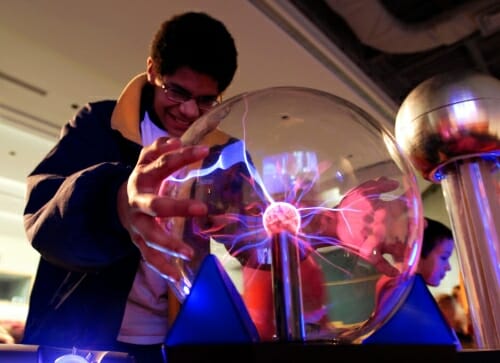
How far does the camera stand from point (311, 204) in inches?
17.4

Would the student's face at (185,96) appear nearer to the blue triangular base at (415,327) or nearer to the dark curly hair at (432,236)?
the blue triangular base at (415,327)

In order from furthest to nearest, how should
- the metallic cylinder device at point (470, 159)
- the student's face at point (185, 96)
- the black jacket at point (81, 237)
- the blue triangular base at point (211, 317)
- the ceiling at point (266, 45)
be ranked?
the ceiling at point (266, 45), the student's face at point (185, 96), the metallic cylinder device at point (470, 159), the black jacket at point (81, 237), the blue triangular base at point (211, 317)

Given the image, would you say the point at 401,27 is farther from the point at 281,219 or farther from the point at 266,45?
the point at 281,219

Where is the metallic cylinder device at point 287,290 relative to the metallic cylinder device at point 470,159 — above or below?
below

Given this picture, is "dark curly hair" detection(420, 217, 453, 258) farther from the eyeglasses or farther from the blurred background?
the eyeglasses

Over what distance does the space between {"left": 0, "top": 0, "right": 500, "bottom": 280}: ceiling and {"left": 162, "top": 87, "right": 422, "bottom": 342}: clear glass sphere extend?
4.29 ft

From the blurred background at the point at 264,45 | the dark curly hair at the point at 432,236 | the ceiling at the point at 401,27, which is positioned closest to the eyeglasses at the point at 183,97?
the dark curly hair at the point at 432,236

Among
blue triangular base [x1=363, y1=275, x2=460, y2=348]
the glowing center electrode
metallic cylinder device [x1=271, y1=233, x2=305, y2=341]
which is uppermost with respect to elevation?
the glowing center electrode

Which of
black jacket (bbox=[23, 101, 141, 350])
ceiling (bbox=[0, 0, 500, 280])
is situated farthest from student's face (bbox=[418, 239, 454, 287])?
black jacket (bbox=[23, 101, 141, 350])

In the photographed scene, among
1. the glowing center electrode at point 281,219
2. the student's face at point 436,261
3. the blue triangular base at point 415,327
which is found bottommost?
the blue triangular base at point 415,327

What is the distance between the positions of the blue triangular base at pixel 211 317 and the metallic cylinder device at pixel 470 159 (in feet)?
1.19

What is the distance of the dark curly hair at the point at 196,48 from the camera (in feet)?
2.54

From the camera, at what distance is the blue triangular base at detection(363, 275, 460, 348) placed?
0.35 m

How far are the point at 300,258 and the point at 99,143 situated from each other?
42 centimetres
